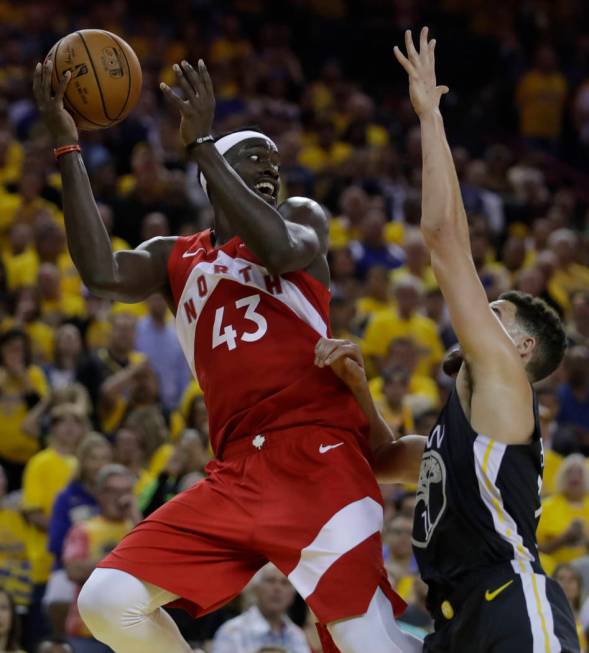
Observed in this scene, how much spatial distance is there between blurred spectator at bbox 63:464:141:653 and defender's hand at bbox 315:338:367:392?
350 cm

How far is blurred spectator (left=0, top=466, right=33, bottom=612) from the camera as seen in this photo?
26.2 ft

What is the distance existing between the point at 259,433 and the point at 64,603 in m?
3.62

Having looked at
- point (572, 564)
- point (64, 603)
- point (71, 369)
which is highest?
point (71, 369)

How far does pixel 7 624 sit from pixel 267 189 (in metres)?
3.26

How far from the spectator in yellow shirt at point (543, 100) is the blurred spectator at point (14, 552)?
10515 millimetres

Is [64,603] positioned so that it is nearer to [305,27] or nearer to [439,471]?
[439,471]

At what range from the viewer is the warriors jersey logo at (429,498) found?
4219 millimetres

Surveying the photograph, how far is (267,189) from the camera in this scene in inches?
192

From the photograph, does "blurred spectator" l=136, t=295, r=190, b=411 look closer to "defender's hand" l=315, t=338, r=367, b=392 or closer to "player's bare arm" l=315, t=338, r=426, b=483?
"player's bare arm" l=315, t=338, r=426, b=483

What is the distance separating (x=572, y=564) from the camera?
8.28 metres

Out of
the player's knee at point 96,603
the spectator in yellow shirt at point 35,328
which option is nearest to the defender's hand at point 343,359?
the player's knee at point 96,603

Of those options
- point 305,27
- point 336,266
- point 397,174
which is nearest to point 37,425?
point 336,266

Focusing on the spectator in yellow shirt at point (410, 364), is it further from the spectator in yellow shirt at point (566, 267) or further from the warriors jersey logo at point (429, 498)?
the warriors jersey logo at point (429, 498)

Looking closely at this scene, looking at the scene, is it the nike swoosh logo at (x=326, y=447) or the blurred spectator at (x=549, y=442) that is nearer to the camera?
the nike swoosh logo at (x=326, y=447)
